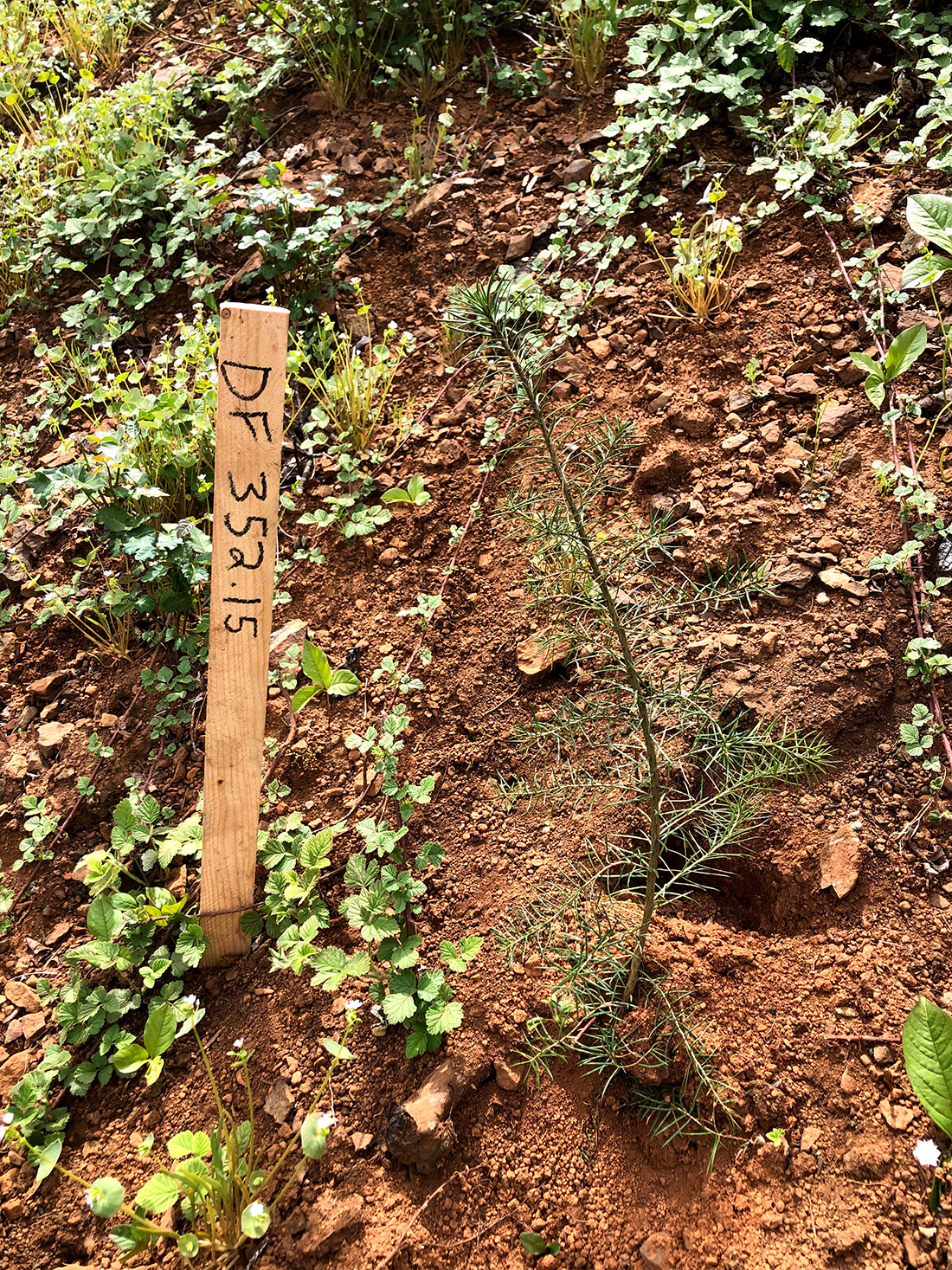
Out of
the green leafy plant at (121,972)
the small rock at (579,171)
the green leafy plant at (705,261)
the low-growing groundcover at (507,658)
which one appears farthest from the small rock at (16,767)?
the small rock at (579,171)

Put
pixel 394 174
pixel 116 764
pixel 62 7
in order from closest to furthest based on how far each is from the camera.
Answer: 1. pixel 116 764
2. pixel 394 174
3. pixel 62 7

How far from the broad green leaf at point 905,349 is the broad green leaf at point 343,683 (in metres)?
1.63

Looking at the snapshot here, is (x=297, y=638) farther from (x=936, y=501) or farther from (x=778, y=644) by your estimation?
(x=936, y=501)

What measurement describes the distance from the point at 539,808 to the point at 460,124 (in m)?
2.84

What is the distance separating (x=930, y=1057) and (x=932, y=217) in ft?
6.59

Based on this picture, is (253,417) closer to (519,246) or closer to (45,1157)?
(45,1157)

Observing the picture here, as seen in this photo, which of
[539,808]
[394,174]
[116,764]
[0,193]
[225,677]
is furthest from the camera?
[0,193]

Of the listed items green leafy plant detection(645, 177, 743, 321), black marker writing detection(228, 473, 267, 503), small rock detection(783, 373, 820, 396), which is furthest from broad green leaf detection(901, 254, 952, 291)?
black marker writing detection(228, 473, 267, 503)

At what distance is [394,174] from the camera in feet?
11.5

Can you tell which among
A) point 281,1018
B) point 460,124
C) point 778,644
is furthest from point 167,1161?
point 460,124

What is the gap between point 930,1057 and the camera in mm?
1545

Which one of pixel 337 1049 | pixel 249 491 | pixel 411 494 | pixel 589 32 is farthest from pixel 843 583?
pixel 589 32

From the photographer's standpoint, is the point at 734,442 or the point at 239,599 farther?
the point at 734,442

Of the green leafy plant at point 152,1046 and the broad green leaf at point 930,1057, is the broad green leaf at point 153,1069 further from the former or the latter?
the broad green leaf at point 930,1057
